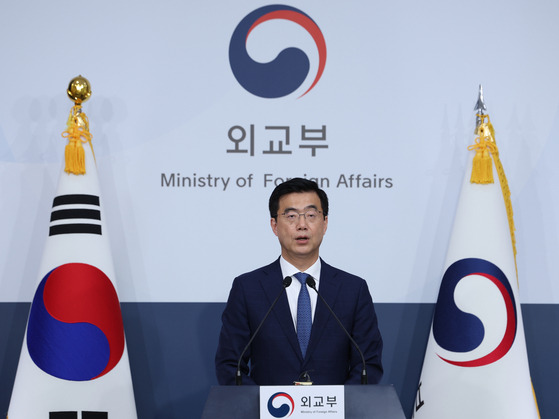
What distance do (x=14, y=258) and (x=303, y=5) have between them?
2120 millimetres

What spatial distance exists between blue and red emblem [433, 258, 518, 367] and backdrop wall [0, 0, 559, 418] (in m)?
0.31

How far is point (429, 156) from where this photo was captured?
3676 millimetres

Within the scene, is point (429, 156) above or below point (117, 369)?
above

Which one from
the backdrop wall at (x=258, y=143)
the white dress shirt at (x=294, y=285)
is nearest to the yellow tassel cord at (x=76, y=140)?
the backdrop wall at (x=258, y=143)

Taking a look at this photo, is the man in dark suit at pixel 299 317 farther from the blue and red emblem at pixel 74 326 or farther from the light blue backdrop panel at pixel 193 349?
the light blue backdrop panel at pixel 193 349

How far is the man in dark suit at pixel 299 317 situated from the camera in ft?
8.08

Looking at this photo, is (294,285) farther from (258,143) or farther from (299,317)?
(258,143)

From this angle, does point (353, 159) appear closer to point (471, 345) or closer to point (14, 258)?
point (471, 345)

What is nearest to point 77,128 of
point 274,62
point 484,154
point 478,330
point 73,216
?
point 73,216

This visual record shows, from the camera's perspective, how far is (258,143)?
12.1 ft

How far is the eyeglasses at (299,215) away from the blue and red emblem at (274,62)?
131cm

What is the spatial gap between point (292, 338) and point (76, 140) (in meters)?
1.60

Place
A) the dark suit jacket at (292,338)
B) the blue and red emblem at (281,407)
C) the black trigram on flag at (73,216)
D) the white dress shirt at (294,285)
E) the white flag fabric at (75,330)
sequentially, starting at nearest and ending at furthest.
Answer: the blue and red emblem at (281,407) → the dark suit jacket at (292,338) → the white dress shirt at (294,285) → the white flag fabric at (75,330) → the black trigram on flag at (73,216)

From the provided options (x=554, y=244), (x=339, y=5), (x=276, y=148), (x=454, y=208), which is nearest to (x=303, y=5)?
(x=339, y=5)
